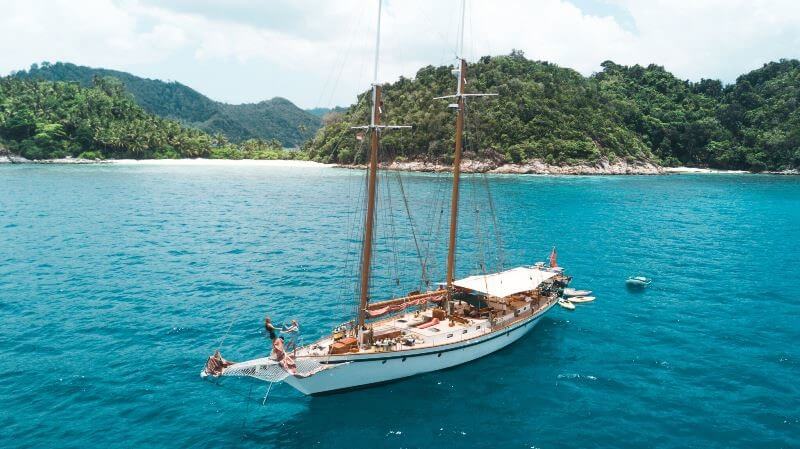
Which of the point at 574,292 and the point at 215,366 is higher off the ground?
the point at 215,366

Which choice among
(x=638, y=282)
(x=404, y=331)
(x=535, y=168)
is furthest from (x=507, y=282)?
(x=535, y=168)

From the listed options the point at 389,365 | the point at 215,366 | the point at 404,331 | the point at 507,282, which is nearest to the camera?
the point at 215,366

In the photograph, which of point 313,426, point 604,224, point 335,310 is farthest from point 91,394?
point 604,224

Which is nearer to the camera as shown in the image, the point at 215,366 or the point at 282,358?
the point at 215,366

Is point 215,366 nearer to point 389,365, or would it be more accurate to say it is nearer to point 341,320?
point 389,365

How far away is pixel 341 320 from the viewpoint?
126 ft

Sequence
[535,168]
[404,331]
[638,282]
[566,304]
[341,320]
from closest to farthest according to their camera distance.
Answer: [404,331] → [341,320] → [566,304] → [638,282] → [535,168]

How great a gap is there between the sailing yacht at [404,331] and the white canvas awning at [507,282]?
0.23 feet

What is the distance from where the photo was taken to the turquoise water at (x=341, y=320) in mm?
24250

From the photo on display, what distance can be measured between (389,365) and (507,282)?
1354 cm

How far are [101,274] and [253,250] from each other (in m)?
16.9

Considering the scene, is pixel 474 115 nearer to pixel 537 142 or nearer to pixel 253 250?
pixel 537 142

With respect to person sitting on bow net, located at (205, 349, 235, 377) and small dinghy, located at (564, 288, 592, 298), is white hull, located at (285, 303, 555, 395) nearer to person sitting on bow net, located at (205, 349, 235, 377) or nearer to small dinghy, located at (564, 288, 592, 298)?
person sitting on bow net, located at (205, 349, 235, 377)

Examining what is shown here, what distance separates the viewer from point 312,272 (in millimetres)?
51531
